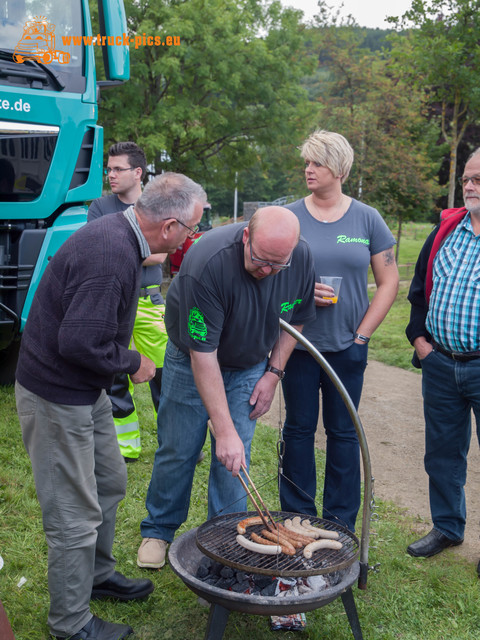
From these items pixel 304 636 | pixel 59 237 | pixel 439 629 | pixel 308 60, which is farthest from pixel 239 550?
pixel 308 60

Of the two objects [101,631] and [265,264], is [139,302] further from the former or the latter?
[101,631]

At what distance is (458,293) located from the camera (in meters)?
3.39

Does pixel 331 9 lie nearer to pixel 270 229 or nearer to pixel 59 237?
pixel 59 237

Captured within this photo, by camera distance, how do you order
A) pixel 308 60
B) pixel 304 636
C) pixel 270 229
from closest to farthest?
1. pixel 270 229
2. pixel 304 636
3. pixel 308 60

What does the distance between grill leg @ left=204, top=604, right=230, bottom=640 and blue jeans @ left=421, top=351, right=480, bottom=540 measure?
172cm

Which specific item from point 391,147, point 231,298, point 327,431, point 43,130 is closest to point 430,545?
point 327,431

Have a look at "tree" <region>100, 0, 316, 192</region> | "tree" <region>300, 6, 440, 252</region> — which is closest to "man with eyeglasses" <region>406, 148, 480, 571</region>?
"tree" <region>100, 0, 316, 192</region>

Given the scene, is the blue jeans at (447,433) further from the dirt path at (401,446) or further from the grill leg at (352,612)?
the grill leg at (352,612)

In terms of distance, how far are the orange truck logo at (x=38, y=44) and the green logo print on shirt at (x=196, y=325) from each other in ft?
9.32

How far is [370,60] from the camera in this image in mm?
18297

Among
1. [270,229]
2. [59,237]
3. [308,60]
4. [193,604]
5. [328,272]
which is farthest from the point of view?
[308,60]

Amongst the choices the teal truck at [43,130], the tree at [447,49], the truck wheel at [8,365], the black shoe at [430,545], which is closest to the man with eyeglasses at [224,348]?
the black shoe at [430,545]

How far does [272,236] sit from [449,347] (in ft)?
4.81

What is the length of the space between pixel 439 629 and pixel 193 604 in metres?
1.21
